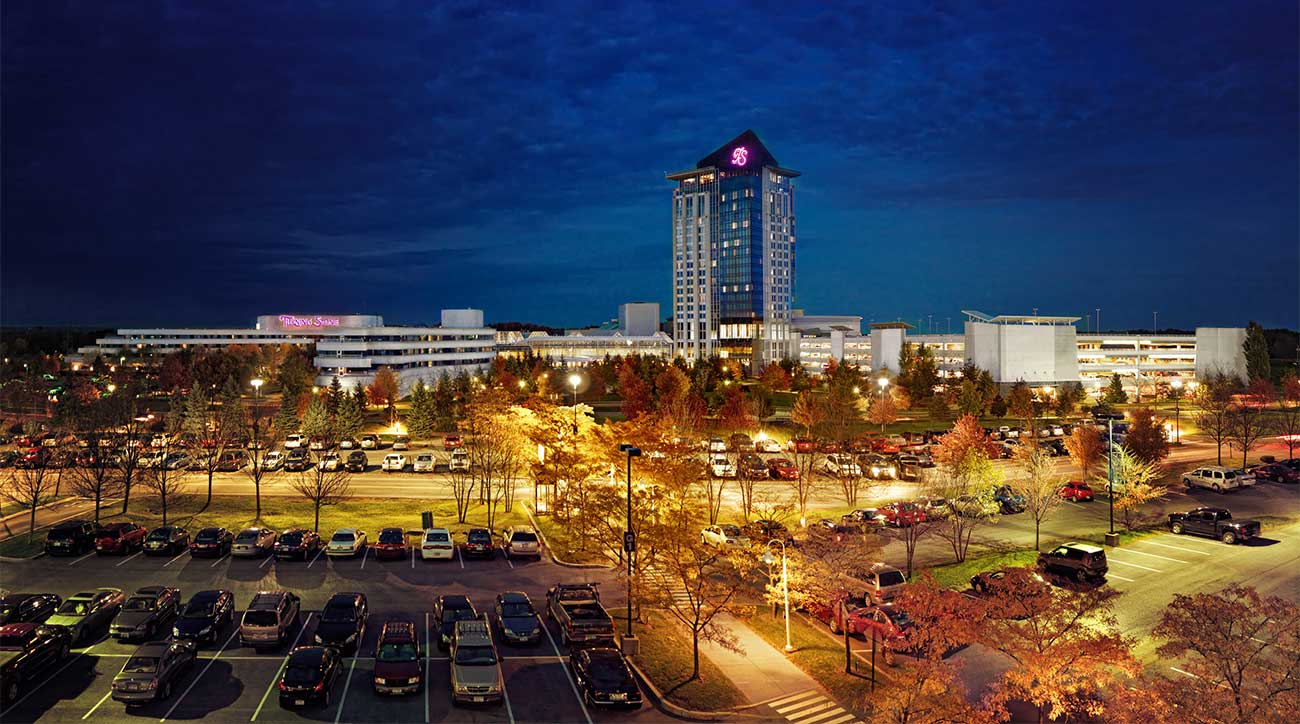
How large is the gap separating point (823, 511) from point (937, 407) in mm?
44050

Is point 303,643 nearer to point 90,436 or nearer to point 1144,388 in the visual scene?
point 90,436

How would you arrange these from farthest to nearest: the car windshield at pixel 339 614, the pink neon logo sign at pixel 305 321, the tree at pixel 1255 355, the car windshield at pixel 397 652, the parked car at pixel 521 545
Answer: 1. the pink neon logo sign at pixel 305 321
2. the tree at pixel 1255 355
3. the parked car at pixel 521 545
4. the car windshield at pixel 339 614
5. the car windshield at pixel 397 652

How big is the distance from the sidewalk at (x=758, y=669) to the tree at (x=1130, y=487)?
25180mm

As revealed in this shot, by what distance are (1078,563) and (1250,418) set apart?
45.1m

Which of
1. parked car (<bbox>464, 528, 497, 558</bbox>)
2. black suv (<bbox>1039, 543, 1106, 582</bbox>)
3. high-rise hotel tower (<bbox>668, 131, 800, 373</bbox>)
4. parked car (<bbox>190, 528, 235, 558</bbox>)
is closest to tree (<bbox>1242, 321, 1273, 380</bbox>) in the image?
high-rise hotel tower (<bbox>668, 131, 800, 373</bbox>)

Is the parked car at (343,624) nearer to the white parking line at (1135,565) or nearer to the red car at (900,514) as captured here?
the red car at (900,514)

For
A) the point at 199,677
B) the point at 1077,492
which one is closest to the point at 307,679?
the point at 199,677

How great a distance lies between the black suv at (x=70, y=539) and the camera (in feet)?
112

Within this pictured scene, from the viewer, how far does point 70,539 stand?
3419 cm

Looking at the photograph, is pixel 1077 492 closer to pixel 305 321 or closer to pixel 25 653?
pixel 25 653

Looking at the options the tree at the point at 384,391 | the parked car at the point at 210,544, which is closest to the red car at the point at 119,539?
the parked car at the point at 210,544

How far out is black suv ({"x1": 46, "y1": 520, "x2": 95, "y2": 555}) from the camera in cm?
3400

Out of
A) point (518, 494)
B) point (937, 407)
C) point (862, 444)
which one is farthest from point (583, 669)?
point (937, 407)

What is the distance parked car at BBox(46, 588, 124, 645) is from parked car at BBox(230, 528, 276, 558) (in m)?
7.45
